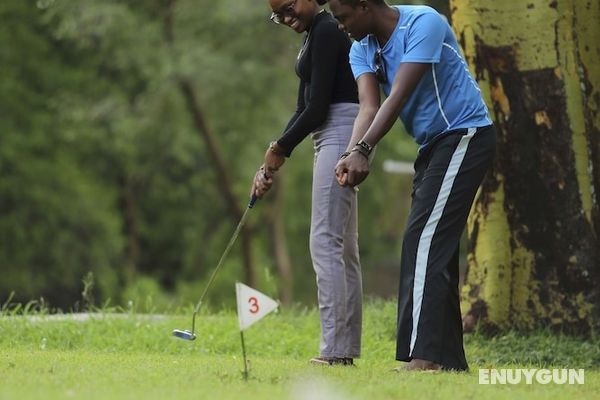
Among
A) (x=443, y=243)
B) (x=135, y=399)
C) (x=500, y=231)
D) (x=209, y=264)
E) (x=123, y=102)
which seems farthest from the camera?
(x=209, y=264)

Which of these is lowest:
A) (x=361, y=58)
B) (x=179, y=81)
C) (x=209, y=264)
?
(x=209, y=264)

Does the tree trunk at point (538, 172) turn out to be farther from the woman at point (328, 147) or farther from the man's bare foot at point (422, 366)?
the man's bare foot at point (422, 366)

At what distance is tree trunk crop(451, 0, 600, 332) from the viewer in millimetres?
9227

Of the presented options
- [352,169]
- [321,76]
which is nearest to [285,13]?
[321,76]

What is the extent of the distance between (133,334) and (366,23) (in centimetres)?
364

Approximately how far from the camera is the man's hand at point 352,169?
6973 millimetres

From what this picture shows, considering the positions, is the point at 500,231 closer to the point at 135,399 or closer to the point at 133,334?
the point at 133,334

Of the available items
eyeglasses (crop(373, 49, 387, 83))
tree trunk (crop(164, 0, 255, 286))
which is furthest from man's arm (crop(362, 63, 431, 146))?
tree trunk (crop(164, 0, 255, 286))

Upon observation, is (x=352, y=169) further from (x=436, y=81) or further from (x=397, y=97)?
(x=436, y=81)

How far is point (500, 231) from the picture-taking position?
9.36 m

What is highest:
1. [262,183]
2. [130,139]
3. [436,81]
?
[130,139]

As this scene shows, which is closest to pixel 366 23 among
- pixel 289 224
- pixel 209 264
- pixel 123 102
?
pixel 123 102

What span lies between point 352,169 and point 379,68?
1.98 ft

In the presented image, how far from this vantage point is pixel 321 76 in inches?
290
